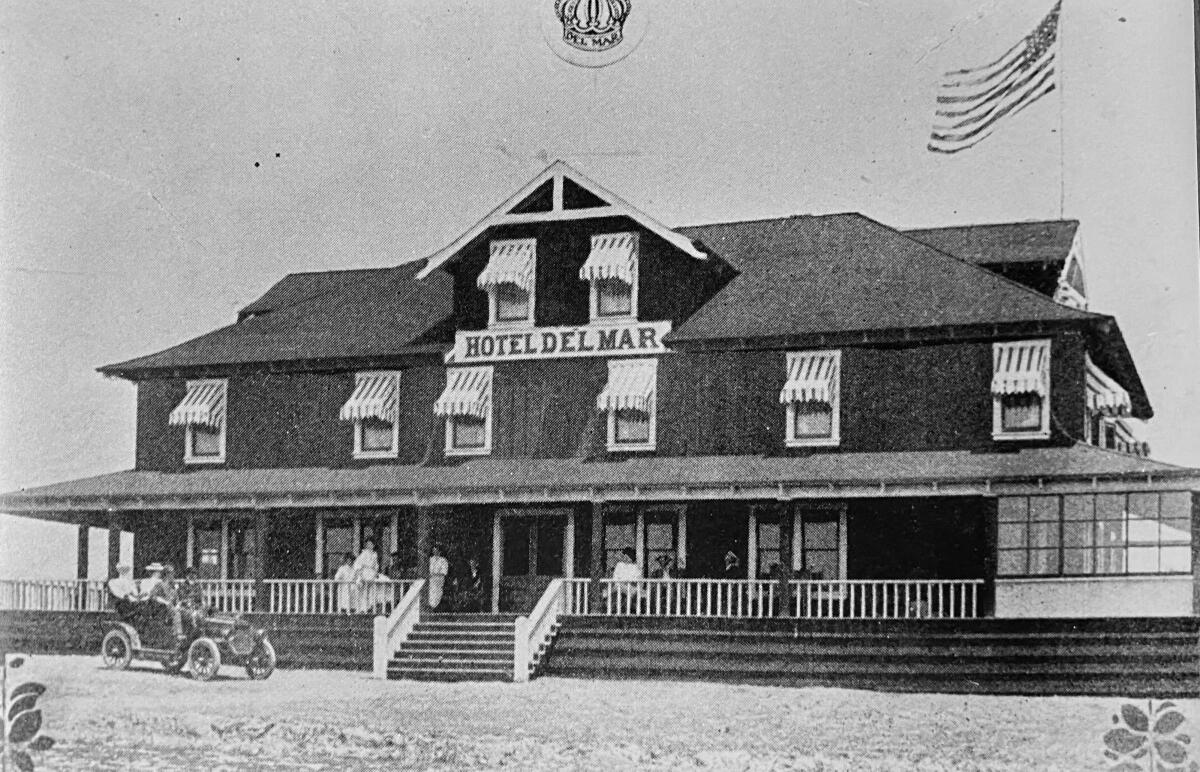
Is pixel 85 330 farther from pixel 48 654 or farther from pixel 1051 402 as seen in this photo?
pixel 1051 402

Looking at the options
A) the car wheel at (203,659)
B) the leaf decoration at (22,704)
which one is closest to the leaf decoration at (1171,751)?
the car wheel at (203,659)

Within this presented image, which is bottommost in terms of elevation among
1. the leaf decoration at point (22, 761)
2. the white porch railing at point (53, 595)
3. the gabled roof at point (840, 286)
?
the leaf decoration at point (22, 761)

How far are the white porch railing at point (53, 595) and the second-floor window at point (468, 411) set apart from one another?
11.7 feet

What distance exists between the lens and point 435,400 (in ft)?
56.6

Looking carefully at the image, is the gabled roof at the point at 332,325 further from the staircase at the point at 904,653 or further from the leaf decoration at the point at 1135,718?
the leaf decoration at the point at 1135,718

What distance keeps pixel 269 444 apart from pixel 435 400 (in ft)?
5.43

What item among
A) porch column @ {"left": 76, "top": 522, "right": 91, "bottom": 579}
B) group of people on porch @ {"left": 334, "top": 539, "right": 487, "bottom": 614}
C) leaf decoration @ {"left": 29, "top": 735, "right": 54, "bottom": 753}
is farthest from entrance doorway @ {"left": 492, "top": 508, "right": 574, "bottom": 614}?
leaf decoration @ {"left": 29, "top": 735, "right": 54, "bottom": 753}

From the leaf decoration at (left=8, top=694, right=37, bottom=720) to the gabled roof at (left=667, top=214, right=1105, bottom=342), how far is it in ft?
21.5

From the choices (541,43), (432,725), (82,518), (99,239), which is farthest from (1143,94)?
(82,518)

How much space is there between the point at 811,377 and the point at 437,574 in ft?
13.0

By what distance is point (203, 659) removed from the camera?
643 inches

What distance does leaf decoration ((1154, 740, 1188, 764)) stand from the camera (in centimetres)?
1362

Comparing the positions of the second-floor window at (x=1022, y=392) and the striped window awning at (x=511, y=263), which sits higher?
the striped window awning at (x=511, y=263)

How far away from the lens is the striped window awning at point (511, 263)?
55.2 ft
